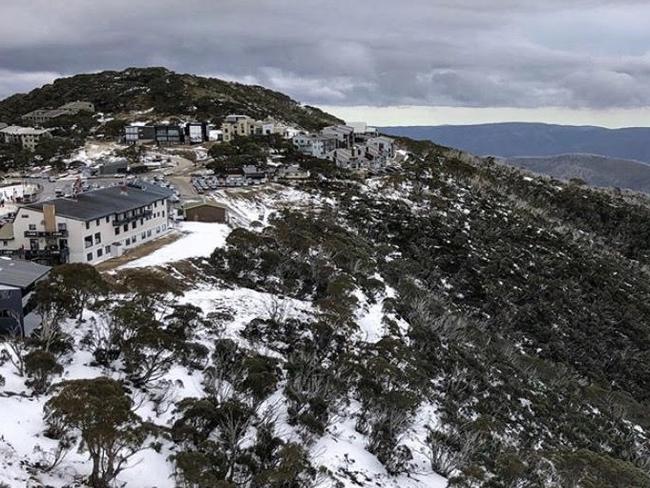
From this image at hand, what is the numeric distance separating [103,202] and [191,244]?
873 centimetres

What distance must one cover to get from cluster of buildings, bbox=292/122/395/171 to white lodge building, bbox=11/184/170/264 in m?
57.7

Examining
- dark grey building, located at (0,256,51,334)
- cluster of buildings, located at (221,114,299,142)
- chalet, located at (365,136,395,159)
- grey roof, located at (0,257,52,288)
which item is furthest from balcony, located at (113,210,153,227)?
chalet, located at (365,136,395,159)

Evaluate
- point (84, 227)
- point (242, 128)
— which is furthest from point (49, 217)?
point (242, 128)

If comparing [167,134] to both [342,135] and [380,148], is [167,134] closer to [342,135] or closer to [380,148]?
[342,135]

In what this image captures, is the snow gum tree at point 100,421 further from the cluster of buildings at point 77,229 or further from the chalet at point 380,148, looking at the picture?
the chalet at point 380,148

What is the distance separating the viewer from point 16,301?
2850 centimetres

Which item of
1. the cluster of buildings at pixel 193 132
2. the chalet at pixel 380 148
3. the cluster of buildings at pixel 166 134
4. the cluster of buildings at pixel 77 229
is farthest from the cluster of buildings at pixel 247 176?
the cluster of buildings at pixel 166 134

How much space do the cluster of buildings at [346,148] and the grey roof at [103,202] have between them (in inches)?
2123

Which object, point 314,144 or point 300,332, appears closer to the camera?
point 300,332

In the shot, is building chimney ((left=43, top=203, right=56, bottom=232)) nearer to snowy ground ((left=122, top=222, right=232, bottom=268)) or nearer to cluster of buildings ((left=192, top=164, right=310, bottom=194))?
snowy ground ((left=122, top=222, right=232, bottom=268))

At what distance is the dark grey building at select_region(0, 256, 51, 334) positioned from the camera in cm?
2844

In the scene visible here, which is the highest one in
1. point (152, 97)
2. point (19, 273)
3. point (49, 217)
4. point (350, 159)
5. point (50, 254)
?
point (152, 97)

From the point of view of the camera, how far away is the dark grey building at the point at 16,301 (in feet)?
93.3

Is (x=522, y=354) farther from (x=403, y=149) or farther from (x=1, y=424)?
(x=403, y=149)
